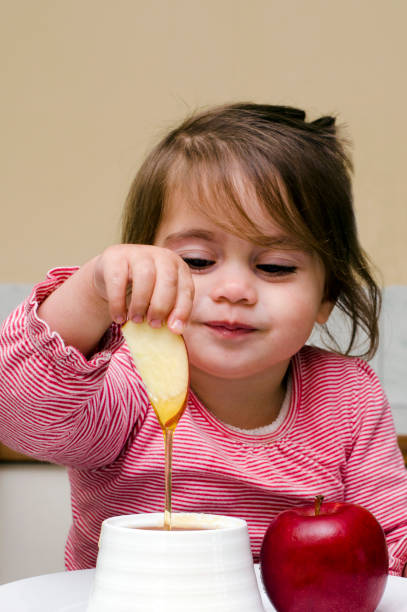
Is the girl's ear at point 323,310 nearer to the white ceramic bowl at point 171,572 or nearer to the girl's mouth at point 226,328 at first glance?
the girl's mouth at point 226,328

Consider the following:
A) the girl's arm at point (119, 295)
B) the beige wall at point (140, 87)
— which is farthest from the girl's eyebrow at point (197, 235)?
the beige wall at point (140, 87)

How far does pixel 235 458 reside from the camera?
0.93 metres

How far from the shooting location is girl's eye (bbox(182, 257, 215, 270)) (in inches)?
34.4

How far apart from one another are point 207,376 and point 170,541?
1.60 feet

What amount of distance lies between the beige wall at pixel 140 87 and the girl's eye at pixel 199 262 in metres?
0.79

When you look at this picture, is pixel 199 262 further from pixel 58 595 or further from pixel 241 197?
pixel 58 595

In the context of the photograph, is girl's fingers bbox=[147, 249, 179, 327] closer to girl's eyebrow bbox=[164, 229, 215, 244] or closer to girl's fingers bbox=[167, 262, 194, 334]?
girl's fingers bbox=[167, 262, 194, 334]

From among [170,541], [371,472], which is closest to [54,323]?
[170,541]

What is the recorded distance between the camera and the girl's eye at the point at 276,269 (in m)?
0.90

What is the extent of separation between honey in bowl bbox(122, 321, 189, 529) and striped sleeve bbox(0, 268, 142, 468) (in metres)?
0.12

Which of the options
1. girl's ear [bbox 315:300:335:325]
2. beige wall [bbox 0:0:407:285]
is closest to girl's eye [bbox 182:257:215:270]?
girl's ear [bbox 315:300:335:325]

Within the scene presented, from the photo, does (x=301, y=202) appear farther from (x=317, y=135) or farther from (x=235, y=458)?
(x=235, y=458)

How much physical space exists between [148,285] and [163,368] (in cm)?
6

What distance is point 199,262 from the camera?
2.89 ft
